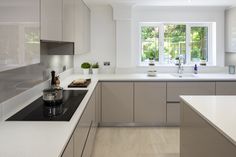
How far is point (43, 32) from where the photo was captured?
6.95ft

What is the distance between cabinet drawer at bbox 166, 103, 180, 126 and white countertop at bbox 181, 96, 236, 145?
188 centimetres

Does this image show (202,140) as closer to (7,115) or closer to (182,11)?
(7,115)

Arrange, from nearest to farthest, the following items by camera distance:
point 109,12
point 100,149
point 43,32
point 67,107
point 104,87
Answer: point 43,32 < point 67,107 < point 100,149 < point 104,87 < point 109,12

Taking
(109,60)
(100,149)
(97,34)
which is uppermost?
(97,34)

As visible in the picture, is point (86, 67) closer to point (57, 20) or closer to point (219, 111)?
point (57, 20)

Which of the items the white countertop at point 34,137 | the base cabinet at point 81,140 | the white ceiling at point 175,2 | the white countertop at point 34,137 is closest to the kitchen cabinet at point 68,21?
the base cabinet at point 81,140

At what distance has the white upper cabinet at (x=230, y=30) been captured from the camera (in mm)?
5145

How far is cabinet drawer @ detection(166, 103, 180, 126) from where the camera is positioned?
4871 millimetres

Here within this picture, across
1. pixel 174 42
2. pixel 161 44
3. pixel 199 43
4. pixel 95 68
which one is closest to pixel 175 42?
pixel 174 42

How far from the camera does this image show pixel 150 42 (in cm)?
573

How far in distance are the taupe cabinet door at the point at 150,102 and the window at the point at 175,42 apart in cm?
104

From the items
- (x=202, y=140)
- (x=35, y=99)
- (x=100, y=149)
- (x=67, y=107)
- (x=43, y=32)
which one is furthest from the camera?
(x=100, y=149)

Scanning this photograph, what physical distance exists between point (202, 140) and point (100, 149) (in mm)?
1880

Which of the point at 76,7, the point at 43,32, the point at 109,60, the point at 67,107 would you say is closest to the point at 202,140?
the point at 67,107
